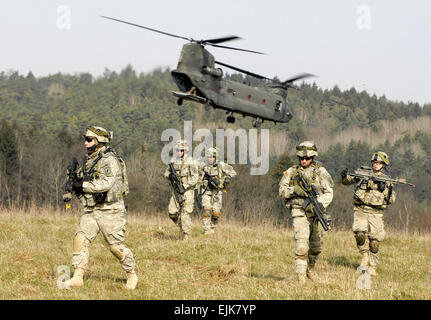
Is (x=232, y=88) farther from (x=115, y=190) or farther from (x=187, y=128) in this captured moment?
(x=187, y=128)

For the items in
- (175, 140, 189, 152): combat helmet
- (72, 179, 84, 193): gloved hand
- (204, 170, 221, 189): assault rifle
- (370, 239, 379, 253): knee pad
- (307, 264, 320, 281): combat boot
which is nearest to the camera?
(72, 179, 84, 193): gloved hand

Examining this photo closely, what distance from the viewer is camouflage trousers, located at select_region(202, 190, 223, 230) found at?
16125 mm

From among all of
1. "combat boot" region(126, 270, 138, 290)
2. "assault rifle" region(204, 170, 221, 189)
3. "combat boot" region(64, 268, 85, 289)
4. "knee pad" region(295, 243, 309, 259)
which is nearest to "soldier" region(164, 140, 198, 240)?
"assault rifle" region(204, 170, 221, 189)

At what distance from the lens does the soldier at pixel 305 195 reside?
31.9 ft

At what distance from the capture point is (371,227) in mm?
11742

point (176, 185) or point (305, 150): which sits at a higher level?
point (305, 150)

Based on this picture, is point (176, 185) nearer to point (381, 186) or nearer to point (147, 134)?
point (381, 186)

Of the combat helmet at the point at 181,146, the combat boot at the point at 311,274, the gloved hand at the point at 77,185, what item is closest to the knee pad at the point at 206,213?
the combat helmet at the point at 181,146

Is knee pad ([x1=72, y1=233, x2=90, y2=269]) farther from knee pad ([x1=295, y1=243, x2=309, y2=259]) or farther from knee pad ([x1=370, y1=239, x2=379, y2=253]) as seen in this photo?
knee pad ([x1=370, y1=239, x2=379, y2=253])

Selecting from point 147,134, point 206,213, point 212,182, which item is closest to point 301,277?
point 206,213

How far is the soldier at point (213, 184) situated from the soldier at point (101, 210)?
760 cm

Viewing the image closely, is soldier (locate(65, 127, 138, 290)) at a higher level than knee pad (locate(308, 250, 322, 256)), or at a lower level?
higher

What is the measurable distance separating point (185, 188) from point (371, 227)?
16.8ft
